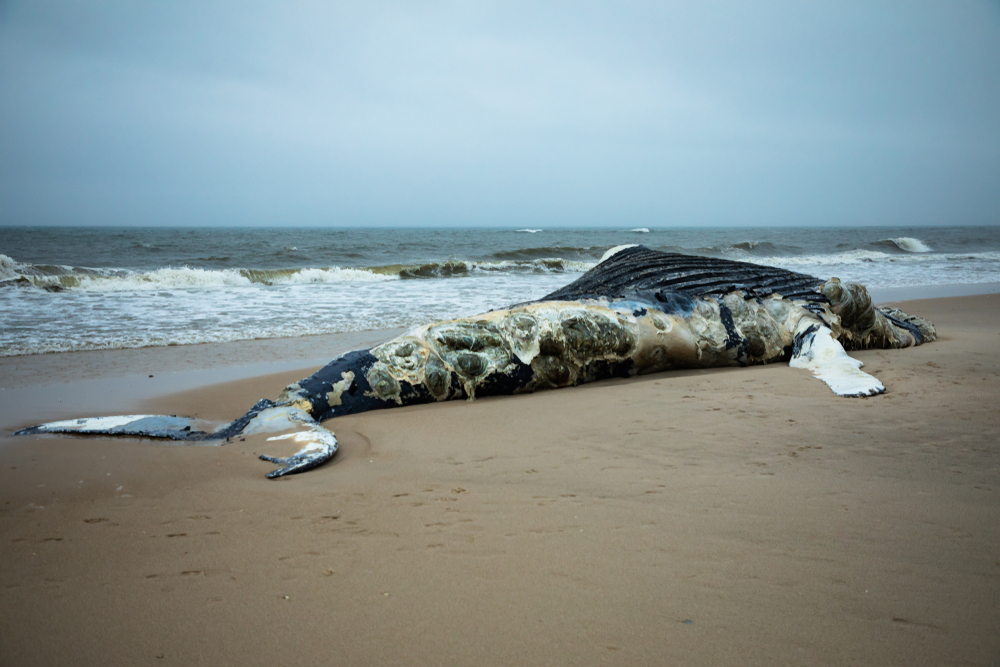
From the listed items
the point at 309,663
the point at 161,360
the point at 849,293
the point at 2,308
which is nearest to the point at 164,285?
the point at 2,308

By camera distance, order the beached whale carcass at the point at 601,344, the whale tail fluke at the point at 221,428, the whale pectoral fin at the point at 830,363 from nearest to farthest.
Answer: the whale tail fluke at the point at 221,428, the beached whale carcass at the point at 601,344, the whale pectoral fin at the point at 830,363

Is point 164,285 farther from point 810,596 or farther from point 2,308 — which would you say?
point 810,596

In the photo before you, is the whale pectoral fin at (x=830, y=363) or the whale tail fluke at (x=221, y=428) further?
the whale pectoral fin at (x=830, y=363)

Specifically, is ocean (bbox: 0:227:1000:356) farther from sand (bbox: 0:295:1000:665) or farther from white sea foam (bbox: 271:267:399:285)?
sand (bbox: 0:295:1000:665)

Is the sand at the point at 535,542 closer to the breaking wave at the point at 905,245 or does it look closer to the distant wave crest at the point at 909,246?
the distant wave crest at the point at 909,246

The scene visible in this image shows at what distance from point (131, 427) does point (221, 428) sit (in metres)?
0.47

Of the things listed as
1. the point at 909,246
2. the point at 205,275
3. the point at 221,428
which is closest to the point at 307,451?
the point at 221,428

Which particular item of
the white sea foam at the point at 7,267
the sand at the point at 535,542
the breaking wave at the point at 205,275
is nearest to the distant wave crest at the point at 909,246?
the breaking wave at the point at 205,275

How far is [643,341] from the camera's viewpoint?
16.1 ft

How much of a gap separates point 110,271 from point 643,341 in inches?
771

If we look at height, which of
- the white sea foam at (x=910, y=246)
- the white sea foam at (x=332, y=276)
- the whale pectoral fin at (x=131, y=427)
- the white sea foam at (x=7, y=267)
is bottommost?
the whale pectoral fin at (x=131, y=427)

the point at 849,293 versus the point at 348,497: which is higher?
the point at 849,293

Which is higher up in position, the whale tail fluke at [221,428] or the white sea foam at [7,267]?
the white sea foam at [7,267]

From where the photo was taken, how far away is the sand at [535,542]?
5.32 feet
